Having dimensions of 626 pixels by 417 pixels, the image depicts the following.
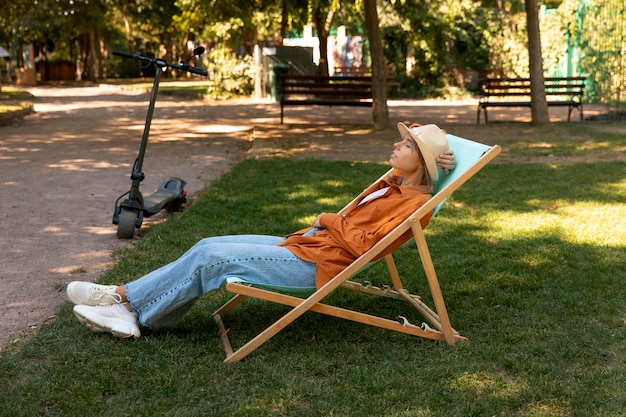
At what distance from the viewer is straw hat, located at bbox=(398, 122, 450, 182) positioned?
170 inches

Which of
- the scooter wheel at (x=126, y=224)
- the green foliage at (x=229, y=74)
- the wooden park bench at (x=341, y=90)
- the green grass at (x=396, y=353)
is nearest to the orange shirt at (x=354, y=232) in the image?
the green grass at (x=396, y=353)

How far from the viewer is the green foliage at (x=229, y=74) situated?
2425cm

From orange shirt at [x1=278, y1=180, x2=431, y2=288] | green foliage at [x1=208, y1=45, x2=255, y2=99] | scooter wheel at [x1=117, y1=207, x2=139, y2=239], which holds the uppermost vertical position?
green foliage at [x1=208, y1=45, x2=255, y2=99]

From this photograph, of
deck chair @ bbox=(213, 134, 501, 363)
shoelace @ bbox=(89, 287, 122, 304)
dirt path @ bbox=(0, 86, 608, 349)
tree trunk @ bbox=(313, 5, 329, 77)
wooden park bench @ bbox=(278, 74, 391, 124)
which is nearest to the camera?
deck chair @ bbox=(213, 134, 501, 363)

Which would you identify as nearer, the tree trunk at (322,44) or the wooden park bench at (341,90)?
the wooden park bench at (341,90)

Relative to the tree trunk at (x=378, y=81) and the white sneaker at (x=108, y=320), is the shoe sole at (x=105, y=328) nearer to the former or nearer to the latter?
the white sneaker at (x=108, y=320)

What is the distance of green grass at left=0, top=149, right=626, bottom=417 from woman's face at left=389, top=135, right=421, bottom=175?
2.99 feet

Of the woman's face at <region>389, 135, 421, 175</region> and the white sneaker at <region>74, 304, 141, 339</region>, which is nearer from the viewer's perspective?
the white sneaker at <region>74, 304, 141, 339</region>

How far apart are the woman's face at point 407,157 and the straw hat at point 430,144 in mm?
56

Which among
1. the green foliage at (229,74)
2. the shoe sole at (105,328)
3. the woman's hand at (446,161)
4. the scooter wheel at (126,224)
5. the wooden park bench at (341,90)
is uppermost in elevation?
the green foliage at (229,74)

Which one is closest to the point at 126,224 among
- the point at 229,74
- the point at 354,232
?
the point at 354,232

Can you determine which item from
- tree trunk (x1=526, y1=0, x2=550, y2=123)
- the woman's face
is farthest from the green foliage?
the woman's face

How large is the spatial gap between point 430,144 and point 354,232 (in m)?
0.63

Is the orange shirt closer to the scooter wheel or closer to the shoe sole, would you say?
the shoe sole
